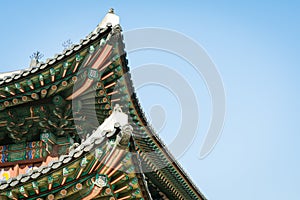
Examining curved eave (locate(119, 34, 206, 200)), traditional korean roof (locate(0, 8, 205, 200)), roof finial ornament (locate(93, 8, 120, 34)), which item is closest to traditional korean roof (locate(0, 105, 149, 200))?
traditional korean roof (locate(0, 8, 205, 200))

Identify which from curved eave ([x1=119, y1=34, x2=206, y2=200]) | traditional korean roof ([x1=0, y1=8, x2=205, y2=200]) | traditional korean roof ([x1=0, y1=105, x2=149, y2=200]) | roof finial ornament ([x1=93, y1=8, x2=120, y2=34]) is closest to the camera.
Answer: traditional korean roof ([x1=0, y1=105, x2=149, y2=200])

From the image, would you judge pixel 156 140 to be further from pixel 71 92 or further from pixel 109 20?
pixel 109 20

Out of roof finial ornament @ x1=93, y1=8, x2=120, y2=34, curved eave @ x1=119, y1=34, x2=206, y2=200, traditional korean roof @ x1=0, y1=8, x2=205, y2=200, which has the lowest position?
curved eave @ x1=119, y1=34, x2=206, y2=200

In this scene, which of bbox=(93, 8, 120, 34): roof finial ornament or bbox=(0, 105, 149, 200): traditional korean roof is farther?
bbox=(93, 8, 120, 34): roof finial ornament

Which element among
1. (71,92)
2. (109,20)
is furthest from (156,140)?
(109,20)

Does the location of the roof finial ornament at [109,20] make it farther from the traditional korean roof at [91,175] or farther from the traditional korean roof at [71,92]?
the traditional korean roof at [91,175]

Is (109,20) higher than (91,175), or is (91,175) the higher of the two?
(109,20)

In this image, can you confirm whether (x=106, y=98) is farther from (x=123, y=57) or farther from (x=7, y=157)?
(x=7, y=157)

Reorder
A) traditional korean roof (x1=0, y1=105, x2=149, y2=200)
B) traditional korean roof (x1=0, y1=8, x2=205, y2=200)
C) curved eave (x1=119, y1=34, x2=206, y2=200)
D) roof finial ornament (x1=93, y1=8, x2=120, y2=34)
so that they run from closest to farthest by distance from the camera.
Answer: traditional korean roof (x1=0, y1=105, x2=149, y2=200)
traditional korean roof (x1=0, y1=8, x2=205, y2=200)
roof finial ornament (x1=93, y1=8, x2=120, y2=34)
curved eave (x1=119, y1=34, x2=206, y2=200)

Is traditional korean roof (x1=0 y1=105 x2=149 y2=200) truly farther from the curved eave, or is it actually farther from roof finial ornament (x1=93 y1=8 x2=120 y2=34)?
roof finial ornament (x1=93 y1=8 x2=120 y2=34)

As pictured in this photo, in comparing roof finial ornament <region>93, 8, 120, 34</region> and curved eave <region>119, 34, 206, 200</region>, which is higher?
roof finial ornament <region>93, 8, 120, 34</region>

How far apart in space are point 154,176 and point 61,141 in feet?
12.7

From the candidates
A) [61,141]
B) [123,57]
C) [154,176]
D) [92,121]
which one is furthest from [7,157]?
[154,176]

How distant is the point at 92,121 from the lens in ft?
37.7
